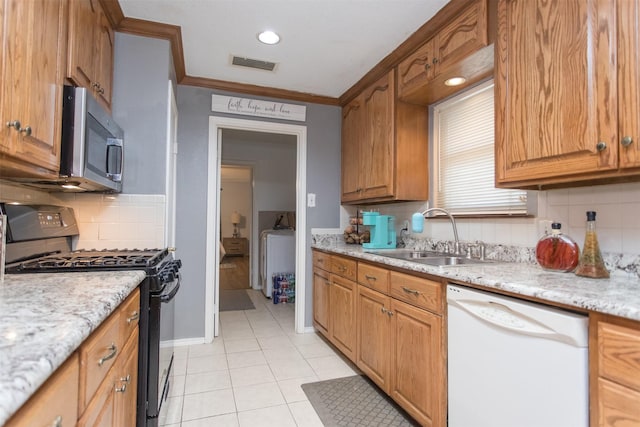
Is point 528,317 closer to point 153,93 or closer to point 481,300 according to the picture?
point 481,300

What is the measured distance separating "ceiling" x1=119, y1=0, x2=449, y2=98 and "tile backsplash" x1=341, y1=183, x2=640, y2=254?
1262mm

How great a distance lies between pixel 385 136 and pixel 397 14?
2.84 feet

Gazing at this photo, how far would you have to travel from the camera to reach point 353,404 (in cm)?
198

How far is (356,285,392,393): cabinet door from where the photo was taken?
199 cm

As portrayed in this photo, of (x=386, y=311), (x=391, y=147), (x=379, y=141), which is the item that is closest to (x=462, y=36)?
(x=391, y=147)

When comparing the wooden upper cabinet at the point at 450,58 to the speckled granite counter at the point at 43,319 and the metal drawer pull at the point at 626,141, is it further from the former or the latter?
the speckled granite counter at the point at 43,319

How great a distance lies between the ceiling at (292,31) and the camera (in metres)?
1.95

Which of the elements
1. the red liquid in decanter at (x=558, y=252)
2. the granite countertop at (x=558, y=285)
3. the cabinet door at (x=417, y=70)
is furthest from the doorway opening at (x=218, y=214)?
the red liquid in decanter at (x=558, y=252)

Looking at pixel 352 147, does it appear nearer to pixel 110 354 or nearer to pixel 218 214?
pixel 218 214

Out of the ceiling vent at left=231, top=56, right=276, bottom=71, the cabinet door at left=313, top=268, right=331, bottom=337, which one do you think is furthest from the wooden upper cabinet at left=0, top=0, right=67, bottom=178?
the cabinet door at left=313, top=268, right=331, bottom=337

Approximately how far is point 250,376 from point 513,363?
1732mm

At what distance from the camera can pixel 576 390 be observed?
3.32 feet

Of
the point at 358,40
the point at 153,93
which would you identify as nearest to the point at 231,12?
the point at 153,93

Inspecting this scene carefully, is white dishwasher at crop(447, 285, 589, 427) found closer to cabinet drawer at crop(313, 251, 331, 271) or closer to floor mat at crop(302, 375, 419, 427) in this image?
floor mat at crop(302, 375, 419, 427)
